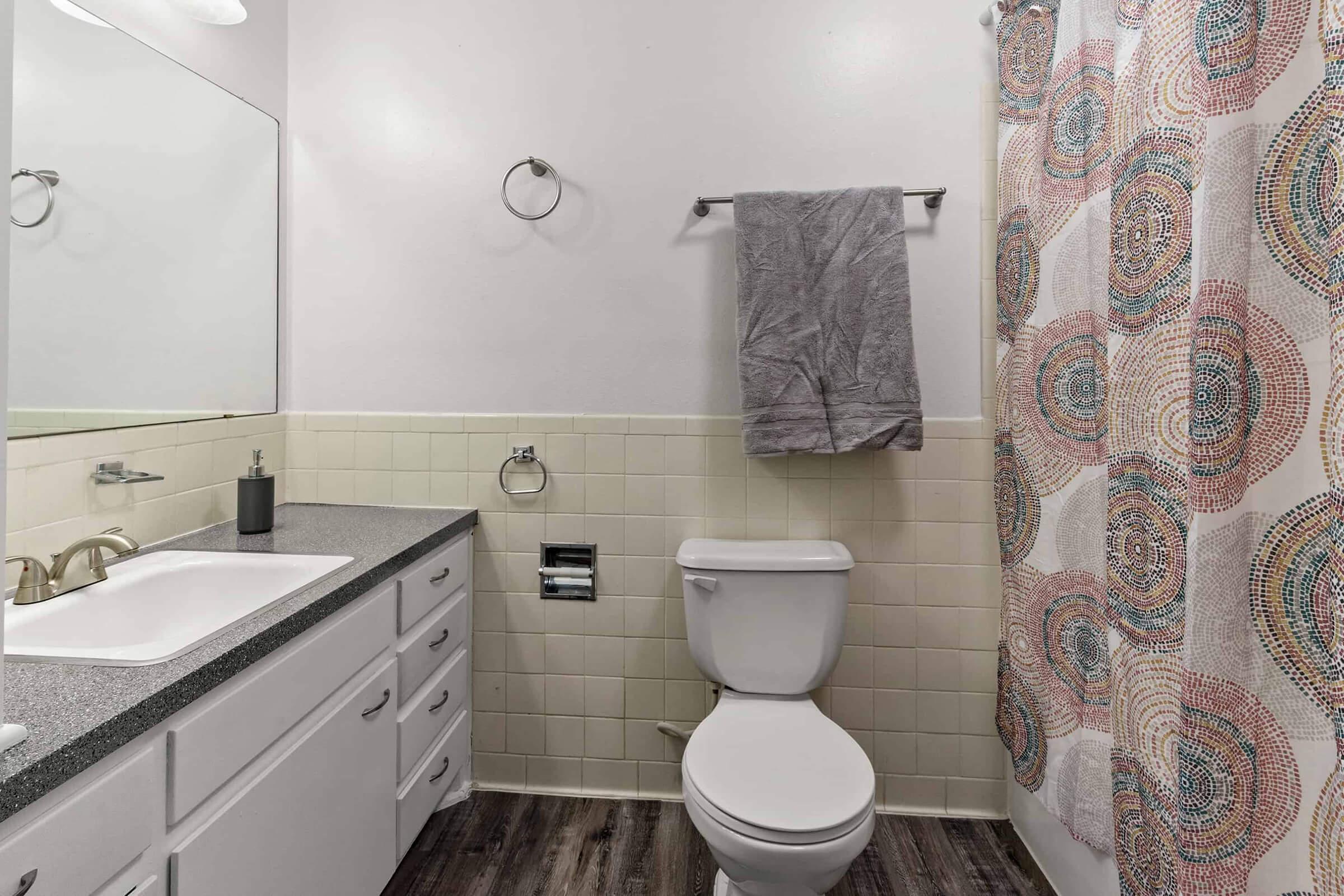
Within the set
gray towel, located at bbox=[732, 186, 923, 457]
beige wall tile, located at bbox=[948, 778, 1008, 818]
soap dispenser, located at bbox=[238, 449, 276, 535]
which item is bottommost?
beige wall tile, located at bbox=[948, 778, 1008, 818]

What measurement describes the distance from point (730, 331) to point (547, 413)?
1.83ft

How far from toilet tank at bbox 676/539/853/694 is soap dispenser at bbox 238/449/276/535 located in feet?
3.32

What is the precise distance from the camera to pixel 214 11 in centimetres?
160

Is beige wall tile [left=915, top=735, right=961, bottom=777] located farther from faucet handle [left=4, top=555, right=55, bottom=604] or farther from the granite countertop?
faucet handle [left=4, top=555, right=55, bottom=604]

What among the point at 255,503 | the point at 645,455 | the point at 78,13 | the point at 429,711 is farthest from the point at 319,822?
the point at 78,13

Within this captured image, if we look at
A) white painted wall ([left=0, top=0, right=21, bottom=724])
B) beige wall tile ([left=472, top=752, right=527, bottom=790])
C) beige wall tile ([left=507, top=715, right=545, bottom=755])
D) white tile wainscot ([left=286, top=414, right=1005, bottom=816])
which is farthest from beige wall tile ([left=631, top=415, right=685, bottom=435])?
white painted wall ([left=0, top=0, right=21, bottom=724])

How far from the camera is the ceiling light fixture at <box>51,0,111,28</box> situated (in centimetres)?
133

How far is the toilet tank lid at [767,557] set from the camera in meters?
1.71

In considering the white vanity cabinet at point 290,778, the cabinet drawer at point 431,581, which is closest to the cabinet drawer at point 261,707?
the white vanity cabinet at point 290,778

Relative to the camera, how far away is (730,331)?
1.93 meters

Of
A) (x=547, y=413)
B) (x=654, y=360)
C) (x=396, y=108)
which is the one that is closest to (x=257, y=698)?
(x=547, y=413)

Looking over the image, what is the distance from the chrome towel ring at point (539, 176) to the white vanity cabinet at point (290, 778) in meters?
0.93

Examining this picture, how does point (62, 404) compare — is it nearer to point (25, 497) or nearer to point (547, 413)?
point (25, 497)

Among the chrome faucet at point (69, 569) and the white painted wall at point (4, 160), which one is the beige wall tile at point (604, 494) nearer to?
the chrome faucet at point (69, 569)
